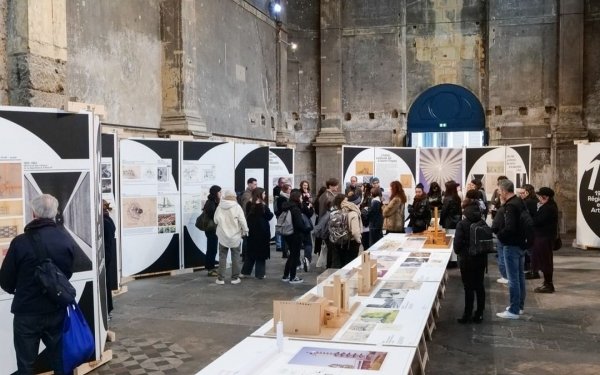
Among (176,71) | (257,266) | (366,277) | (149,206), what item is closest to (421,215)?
(257,266)

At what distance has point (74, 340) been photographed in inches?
178

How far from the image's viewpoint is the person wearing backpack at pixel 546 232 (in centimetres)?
820

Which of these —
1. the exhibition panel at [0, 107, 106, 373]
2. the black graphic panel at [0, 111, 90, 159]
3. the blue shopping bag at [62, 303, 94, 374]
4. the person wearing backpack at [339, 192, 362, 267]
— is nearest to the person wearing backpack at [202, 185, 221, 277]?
the person wearing backpack at [339, 192, 362, 267]

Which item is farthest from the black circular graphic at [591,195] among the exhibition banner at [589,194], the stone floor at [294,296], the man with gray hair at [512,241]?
the man with gray hair at [512,241]

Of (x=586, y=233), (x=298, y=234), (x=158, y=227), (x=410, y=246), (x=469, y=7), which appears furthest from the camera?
(x=469, y=7)

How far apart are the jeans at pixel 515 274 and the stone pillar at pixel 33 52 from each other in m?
5.61

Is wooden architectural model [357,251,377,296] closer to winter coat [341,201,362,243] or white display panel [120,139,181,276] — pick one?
winter coat [341,201,362,243]

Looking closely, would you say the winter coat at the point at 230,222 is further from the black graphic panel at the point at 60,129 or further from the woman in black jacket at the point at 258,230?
the black graphic panel at the point at 60,129

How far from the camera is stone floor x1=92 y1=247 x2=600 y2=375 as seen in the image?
5.50 meters

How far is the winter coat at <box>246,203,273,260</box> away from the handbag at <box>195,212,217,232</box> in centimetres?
62

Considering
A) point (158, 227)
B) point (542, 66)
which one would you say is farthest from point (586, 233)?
point (158, 227)

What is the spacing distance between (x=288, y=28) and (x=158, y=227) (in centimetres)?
922

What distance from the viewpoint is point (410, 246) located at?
809 centimetres

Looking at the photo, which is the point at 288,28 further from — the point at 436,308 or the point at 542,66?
the point at 436,308
